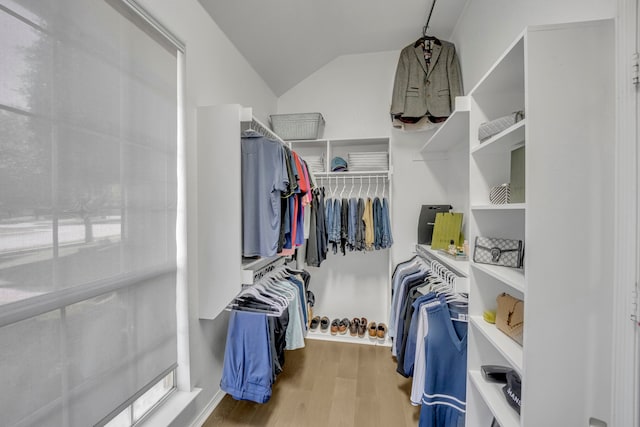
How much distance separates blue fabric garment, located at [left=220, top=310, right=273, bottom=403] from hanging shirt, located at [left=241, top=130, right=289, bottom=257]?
0.44m

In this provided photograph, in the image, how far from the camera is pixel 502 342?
105 centimetres

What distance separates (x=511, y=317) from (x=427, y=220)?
1.53 metres

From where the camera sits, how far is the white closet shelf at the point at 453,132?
1.38 meters

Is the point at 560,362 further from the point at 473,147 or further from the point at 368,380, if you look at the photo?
the point at 368,380

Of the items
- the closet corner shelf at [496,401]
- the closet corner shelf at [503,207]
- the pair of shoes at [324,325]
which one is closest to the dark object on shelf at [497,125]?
the closet corner shelf at [503,207]

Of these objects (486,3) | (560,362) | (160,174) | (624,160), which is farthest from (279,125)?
(560,362)

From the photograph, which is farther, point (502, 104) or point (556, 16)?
point (502, 104)

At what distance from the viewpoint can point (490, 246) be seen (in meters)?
1.22

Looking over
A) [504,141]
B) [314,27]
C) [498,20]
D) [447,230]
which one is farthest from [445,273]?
[314,27]

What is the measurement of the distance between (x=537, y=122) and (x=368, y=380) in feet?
7.09

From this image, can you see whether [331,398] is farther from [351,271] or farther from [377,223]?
[377,223]

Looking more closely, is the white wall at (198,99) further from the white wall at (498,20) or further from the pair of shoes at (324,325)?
the white wall at (498,20)

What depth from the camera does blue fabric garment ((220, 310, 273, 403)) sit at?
4.85 ft

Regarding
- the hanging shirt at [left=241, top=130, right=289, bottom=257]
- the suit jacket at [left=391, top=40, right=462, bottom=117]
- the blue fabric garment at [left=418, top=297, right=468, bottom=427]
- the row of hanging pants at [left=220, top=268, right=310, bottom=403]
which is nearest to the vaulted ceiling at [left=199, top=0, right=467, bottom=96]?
the suit jacket at [left=391, top=40, right=462, bottom=117]
